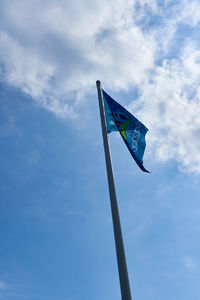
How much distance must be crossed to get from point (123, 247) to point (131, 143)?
23.2ft

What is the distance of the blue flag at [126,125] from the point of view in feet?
52.8

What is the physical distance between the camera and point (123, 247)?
32.6 feet

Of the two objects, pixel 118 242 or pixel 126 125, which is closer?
pixel 118 242

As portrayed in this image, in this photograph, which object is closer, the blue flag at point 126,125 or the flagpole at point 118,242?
the flagpole at point 118,242

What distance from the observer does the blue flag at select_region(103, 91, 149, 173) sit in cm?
1609

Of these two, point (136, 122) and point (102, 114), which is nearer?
point (102, 114)

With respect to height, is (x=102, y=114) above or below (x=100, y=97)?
below

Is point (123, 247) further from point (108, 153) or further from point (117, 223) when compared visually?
point (108, 153)

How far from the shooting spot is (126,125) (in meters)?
16.6

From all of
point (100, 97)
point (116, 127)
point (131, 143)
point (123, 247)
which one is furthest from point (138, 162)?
point (123, 247)

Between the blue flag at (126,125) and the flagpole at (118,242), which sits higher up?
the blue flag at (126,125)

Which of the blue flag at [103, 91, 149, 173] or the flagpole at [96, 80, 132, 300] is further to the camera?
the blue flag at [103, 91, 149, 173]

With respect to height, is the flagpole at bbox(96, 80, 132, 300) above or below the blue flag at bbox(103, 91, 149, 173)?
below

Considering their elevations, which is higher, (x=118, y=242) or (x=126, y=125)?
(x=126, y=125)
